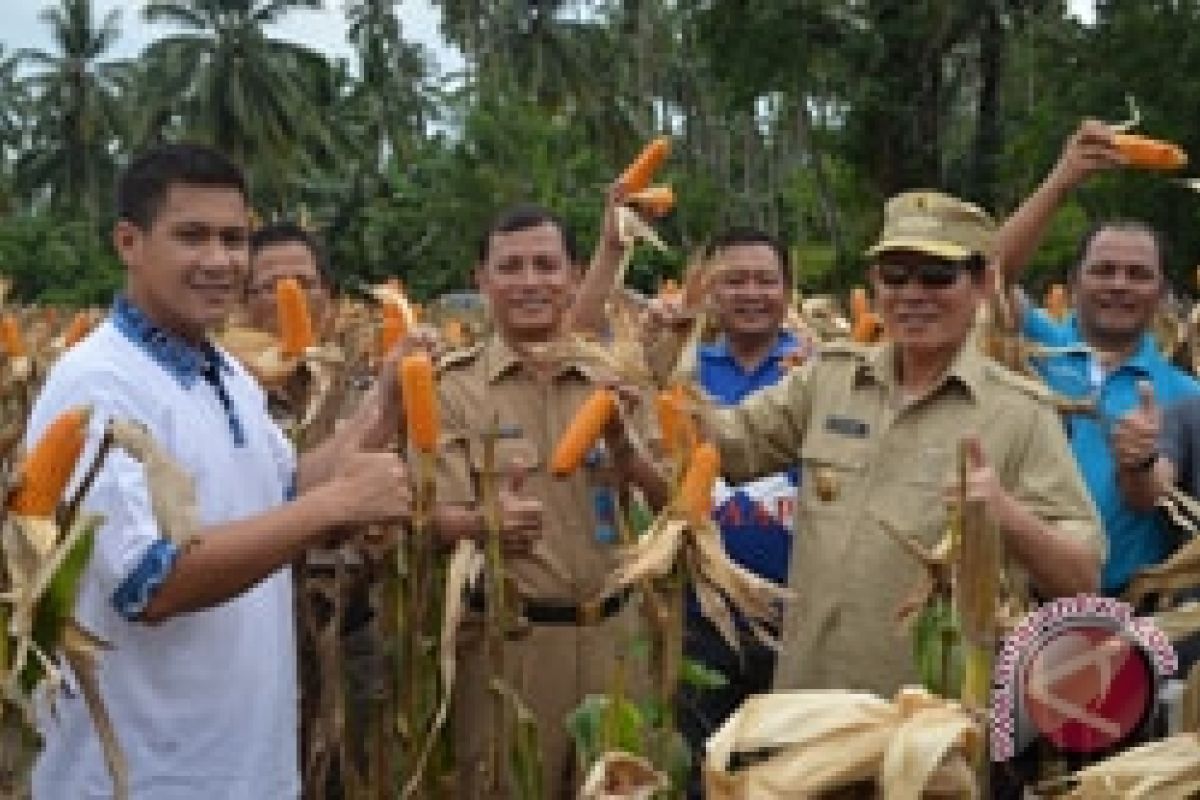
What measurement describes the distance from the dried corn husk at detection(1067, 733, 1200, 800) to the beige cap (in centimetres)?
160

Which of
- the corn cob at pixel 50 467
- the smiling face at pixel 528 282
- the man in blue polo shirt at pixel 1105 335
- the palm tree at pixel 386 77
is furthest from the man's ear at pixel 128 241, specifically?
the palm tree at pixel 386 77

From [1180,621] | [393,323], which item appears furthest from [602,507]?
[1180,621]

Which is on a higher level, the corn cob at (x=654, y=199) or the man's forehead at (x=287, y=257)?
the corn cob at (x=654, y=199)

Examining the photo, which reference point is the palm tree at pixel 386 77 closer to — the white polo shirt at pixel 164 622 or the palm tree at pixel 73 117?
the palm tree at pixel 73 117

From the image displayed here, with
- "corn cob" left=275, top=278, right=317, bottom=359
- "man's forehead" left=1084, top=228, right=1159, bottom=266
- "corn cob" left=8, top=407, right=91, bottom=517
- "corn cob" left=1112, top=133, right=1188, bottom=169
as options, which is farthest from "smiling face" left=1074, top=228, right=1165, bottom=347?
"corn cob" left=8, top=407, right=91, bottom=517

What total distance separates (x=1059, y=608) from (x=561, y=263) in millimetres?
2355

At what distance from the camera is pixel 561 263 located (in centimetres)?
392

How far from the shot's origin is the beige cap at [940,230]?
9.62ft

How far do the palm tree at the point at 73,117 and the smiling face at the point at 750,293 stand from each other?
56.9 m

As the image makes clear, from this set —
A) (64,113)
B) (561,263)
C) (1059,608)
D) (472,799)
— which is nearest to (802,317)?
(561,263)

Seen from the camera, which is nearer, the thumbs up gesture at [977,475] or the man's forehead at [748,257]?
the thumbs up gesture at [977,475]
